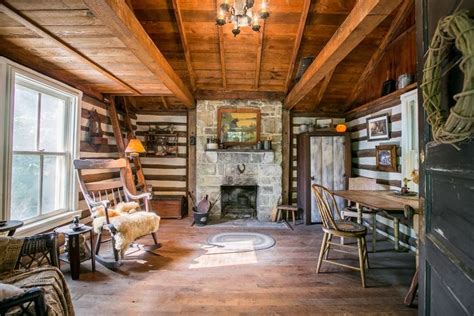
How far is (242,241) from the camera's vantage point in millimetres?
3848

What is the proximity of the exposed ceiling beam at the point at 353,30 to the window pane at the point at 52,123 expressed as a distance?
131 inches

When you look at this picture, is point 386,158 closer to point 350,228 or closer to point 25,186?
point 350,228

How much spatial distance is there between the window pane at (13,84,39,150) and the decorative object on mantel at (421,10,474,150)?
3.40 meters

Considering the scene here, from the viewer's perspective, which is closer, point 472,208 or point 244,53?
point 472,208

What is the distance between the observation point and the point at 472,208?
851 mm

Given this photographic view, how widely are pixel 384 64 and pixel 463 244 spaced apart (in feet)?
13.7

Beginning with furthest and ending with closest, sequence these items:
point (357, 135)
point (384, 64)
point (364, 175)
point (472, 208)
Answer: point (357, 135) → point (364, 175) → point (384, 64) → point (472, 208)

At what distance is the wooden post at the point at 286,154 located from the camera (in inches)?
213

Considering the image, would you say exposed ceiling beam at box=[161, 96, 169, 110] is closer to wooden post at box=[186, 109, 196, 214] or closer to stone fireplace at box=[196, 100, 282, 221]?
wooden post at box=[186, 109, 196, 214]

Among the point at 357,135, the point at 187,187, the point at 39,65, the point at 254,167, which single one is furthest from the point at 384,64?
the point at 39,65

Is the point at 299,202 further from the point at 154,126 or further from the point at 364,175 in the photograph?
the point at 154,126

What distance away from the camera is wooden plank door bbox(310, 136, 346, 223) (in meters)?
4.91

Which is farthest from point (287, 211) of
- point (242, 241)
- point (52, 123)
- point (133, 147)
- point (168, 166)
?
point (52, 123)

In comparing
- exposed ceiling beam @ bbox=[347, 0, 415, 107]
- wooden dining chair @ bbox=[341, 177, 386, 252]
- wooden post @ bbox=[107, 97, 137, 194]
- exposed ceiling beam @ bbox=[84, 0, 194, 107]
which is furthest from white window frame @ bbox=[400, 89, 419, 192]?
wooden post @ bbox=[107, 97, 137, 194]
